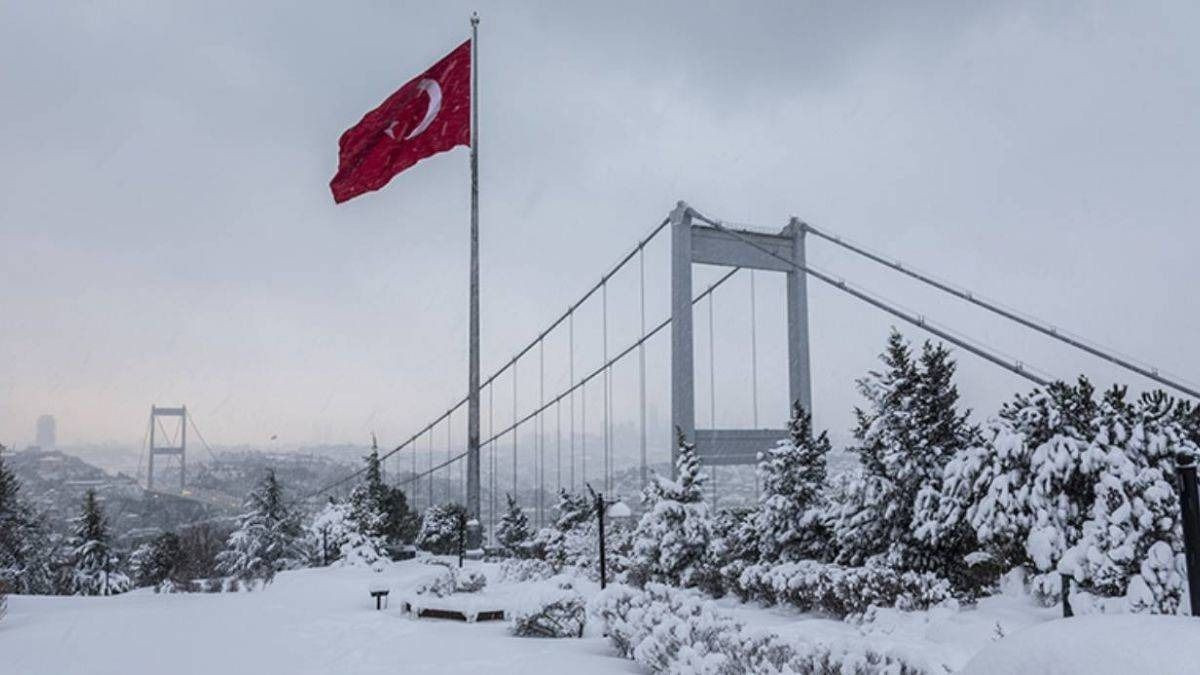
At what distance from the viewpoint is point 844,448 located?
50.6ft

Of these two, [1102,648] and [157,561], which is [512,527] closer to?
[157,561]

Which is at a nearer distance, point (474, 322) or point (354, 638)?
point (354, 638)

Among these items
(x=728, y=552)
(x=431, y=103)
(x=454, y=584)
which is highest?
(x=431, y=103)

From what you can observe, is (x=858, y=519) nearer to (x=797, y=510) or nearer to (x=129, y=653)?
(x=797, y=510)

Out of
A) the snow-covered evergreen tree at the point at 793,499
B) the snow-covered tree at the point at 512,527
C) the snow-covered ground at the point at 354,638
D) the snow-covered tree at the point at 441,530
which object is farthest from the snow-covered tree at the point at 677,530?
the snow-covered tree at the point at 512,527

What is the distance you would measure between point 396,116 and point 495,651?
1205 centimetres

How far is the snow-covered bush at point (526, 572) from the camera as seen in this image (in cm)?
1791

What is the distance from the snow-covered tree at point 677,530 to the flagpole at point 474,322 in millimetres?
3669

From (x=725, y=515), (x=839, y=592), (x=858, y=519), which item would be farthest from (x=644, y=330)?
(x=839, y=592)

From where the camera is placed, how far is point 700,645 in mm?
8070

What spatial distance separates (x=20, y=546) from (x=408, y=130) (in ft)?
114

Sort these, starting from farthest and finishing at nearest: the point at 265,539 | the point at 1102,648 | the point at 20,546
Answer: the point at 265,539 < the point at 20,546 < the point at 1102,648

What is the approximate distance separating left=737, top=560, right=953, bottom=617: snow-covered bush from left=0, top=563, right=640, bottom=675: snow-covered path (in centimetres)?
425

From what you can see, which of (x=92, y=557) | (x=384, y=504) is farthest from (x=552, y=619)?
(x=92, y=557)
